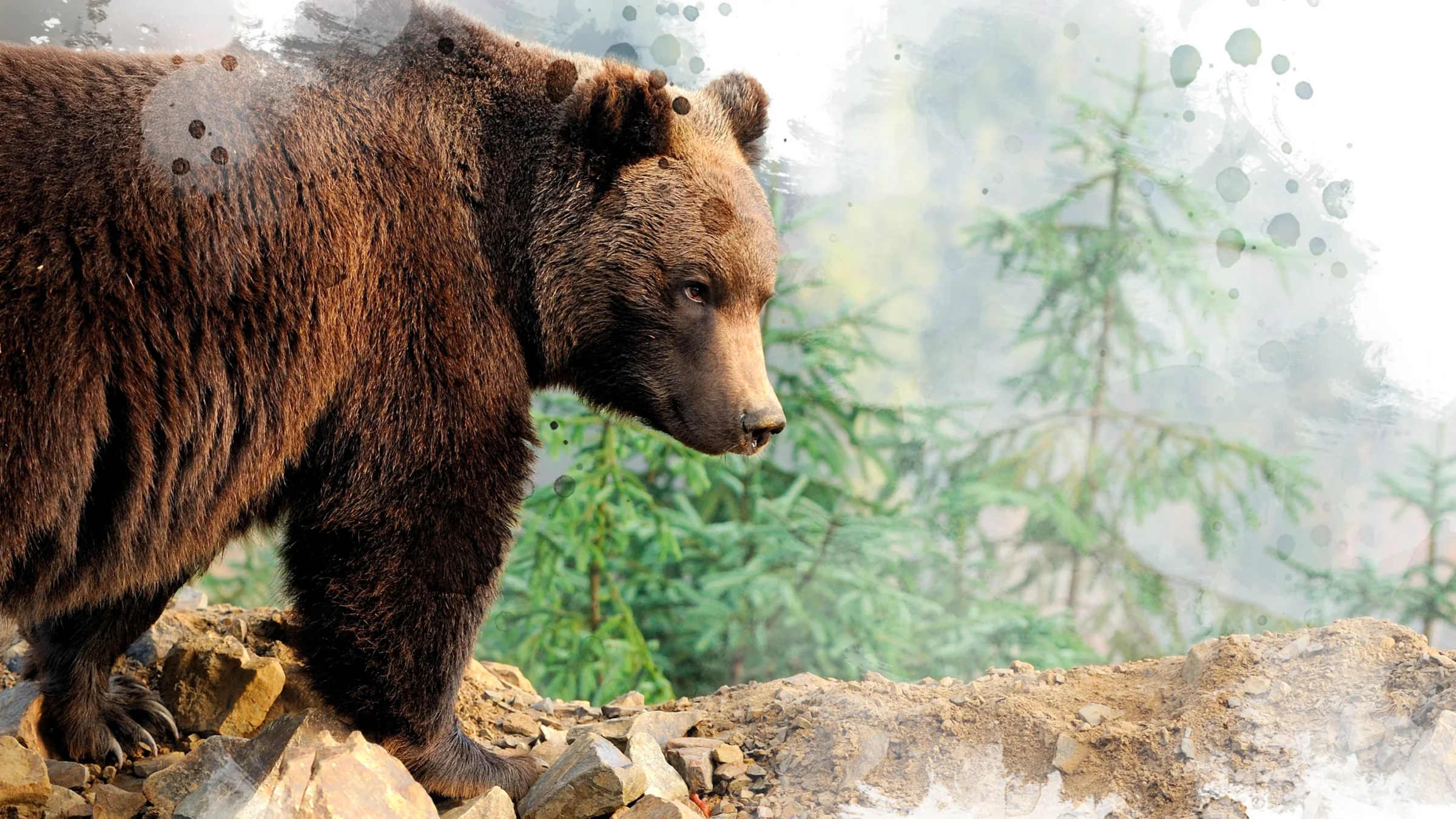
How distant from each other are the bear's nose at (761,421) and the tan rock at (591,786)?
112 cm

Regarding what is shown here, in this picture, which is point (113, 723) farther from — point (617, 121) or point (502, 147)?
point (617, 121)

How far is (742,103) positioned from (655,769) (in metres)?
2.42

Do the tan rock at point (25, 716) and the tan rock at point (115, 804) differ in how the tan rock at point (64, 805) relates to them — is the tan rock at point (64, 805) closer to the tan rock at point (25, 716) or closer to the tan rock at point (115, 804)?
the tan rock at point (115, 804)

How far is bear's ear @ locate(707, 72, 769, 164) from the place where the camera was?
4.38 metres

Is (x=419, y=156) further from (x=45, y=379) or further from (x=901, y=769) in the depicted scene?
(x=901, y=769)

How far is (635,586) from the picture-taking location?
7258mm

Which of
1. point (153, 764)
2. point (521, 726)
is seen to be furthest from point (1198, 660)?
point (153, 764)

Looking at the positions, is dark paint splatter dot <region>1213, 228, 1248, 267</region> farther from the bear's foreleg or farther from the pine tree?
the bear's foreleg

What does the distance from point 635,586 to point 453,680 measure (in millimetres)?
3458

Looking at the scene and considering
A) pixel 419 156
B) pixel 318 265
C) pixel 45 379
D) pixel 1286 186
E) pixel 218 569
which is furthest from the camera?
pixel 218 569

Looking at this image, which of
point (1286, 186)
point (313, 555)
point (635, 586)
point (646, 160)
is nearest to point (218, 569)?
point (635, 586)

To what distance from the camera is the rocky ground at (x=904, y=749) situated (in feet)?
11.5

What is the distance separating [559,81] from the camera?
4000mm

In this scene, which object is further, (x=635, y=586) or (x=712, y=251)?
(x=635, y=586)
